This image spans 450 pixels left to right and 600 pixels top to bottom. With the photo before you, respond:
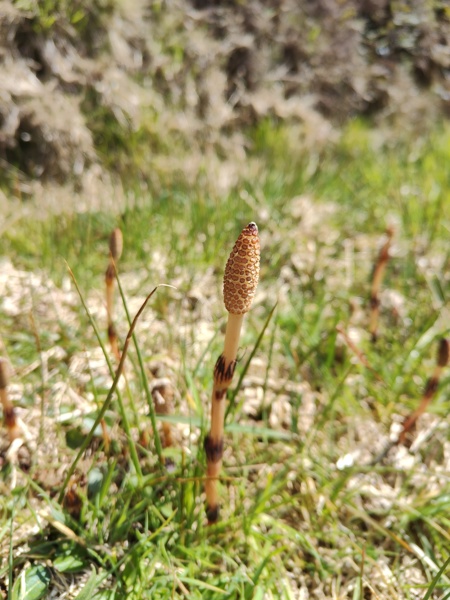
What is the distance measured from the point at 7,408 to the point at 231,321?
2.74 feet

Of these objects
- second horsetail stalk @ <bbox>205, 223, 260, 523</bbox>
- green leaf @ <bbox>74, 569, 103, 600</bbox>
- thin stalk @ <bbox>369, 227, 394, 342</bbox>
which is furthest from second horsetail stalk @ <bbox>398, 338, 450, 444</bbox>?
green leaf @ <bbox>74, 569, 103, 600</bbox>

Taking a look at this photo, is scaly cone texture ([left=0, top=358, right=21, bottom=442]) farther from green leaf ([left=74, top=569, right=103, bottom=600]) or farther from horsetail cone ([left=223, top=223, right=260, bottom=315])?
horsetail cone ([left=223, top=223, right=260, bottom=315])

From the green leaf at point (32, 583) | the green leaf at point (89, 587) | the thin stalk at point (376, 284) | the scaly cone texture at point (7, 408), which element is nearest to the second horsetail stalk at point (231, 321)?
the green leaf at point (89, 587)

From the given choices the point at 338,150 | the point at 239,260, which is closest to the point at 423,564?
the point at 239,260

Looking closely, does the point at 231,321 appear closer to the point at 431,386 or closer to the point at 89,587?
the point at 89,587

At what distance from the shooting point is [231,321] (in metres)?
1.13

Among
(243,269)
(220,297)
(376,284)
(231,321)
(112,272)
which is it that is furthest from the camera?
(220,297)

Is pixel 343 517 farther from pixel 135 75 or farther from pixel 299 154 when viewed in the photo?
pixel 135 75

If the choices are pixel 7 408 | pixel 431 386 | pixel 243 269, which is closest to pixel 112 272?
pixel 7 408

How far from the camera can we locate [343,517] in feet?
5.49

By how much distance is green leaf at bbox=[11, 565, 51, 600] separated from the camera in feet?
4.20

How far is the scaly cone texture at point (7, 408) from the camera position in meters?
1.44

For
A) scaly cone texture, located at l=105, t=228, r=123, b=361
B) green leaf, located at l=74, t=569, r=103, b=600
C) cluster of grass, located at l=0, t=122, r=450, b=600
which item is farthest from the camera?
scaly cone texture, located at l=105, t=228, r=123, b=361

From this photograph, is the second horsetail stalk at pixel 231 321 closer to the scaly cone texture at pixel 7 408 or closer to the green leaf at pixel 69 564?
the green leaf at pixel 69 564
